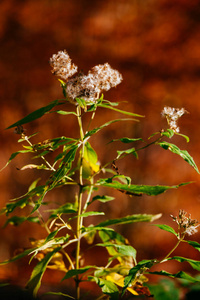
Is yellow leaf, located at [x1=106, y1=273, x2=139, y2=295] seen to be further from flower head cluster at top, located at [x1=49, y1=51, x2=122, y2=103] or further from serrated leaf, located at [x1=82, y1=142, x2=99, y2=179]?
flower head cluster at top, located at [x1=49, y1=51, x2=122, y2=103]

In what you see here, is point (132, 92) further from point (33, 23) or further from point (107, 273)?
point (107, 273)

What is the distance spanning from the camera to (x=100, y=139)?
56.6 inches

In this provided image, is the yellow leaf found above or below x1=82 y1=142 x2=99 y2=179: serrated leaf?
below

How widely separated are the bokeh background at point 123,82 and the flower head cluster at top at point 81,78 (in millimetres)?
616

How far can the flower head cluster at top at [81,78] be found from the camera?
70cm

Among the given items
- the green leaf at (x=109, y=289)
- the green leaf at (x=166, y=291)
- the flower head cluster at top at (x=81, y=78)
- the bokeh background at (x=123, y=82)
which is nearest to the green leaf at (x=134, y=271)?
the green leaf at (x=109, y=289)

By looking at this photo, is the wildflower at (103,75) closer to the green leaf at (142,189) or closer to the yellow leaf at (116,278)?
the green leaf at (142,189)

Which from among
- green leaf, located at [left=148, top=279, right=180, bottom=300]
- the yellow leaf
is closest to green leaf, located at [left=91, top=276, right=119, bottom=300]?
the yellow leaf

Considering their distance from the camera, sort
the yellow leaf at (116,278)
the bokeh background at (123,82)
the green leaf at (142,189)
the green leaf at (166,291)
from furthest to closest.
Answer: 1. the bokeh background at (123,82)
2. the yellow leaf at (116,278)
3. the green leaf at (142,189)
4. the green leaf at (166,291)

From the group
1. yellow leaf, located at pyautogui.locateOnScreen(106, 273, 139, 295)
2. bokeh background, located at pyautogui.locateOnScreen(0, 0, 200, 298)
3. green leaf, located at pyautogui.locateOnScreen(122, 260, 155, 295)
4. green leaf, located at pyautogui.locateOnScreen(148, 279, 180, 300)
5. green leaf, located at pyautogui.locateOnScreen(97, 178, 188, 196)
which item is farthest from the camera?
bokeh background, located at pyautogui.locateOnScreen(0, 0, 200, 298)

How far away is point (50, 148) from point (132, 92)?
→ 0.74m

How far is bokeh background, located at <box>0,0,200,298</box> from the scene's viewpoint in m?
1.34

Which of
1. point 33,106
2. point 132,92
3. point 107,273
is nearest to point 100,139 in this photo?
point 132,92

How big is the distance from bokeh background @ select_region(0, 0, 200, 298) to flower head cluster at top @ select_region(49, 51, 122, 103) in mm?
616
